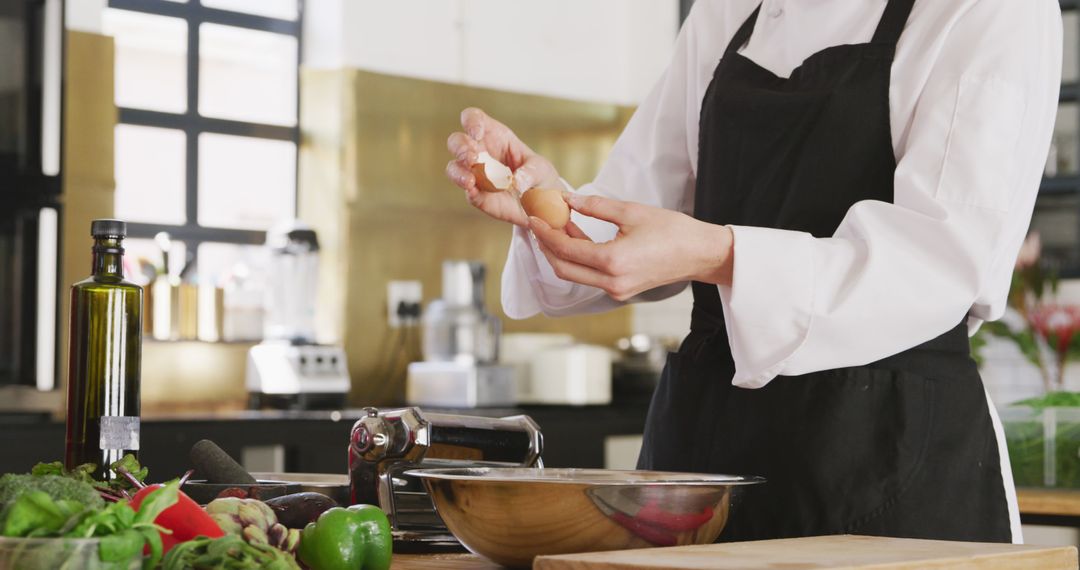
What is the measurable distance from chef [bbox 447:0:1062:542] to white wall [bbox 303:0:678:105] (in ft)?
11.0

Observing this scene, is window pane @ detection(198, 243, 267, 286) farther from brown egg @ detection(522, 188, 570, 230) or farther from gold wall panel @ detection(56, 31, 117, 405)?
brown egg @ detection(522, 188, 570, 230)

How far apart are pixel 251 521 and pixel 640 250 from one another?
1.28 ft

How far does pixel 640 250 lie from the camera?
3.66 ft

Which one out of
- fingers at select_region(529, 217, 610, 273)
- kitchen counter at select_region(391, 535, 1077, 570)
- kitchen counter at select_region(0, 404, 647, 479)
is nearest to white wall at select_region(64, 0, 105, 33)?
kitchen counter at select_region(0, 404, 647, 479)

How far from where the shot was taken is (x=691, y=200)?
1.71 meters

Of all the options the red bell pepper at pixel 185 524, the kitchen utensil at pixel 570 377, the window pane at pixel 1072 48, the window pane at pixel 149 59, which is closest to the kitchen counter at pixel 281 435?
the kitchen utensil at pixel 570 377

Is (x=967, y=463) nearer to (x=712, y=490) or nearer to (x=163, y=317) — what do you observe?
(x=712, y=490)

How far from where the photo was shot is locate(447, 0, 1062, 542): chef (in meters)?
1.18

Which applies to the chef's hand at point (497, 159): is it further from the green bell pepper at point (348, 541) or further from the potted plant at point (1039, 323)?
the potted plant at point (1039, 323)

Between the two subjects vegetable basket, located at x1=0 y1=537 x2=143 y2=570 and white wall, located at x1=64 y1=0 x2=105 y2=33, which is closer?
vegetable basket, located at x1=0 y1=537 x2=143 y2=570

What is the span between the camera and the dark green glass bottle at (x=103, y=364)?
1.26 metres

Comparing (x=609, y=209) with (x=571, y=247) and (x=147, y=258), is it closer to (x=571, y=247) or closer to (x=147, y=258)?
(x=571, y=247)

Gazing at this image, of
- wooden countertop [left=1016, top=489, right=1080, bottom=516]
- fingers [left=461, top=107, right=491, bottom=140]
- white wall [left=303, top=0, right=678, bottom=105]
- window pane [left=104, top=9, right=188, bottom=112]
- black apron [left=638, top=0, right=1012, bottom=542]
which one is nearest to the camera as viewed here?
black apron [left=638, top=0, right=1012, bottom=542]

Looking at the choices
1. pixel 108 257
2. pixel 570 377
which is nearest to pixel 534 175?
pixel 108 257
